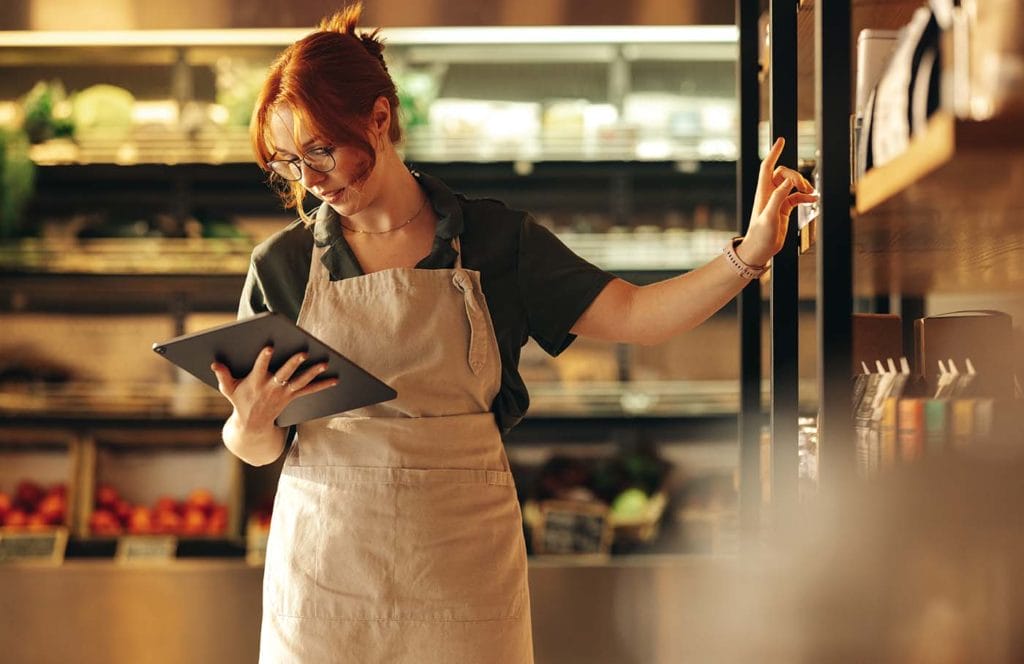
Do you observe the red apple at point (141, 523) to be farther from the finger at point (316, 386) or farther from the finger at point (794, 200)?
the finger at point (794, 200)

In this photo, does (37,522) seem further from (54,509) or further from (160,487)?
(160,487)

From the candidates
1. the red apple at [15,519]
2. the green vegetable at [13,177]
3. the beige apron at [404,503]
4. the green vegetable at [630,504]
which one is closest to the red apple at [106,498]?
the red apple at [15,519]

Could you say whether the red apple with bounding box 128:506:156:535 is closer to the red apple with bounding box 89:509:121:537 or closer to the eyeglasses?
the red apple with bounding box 89:509:121:537

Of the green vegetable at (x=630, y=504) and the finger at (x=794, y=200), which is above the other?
the finger at (x=794, y=200)

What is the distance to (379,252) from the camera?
5.20ft

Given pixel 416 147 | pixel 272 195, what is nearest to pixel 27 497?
pixel 272 195

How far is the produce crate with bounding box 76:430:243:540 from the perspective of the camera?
11.0 ft

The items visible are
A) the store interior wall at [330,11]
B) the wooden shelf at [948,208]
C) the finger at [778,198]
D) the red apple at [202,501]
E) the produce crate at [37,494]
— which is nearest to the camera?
the wooden shelf at [948,208]

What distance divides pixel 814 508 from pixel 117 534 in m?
2.79

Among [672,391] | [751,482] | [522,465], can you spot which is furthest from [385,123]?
[522,465]

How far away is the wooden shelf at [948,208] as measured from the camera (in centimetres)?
75

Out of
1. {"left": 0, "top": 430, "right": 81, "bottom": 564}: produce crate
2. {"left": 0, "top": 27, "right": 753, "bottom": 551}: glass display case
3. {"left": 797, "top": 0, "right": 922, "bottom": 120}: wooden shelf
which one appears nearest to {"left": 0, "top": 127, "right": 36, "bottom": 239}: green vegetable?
{"left": 0, "top": 27, "right": 753, "bottom": 551}: glass display case

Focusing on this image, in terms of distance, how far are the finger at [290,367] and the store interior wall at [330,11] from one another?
193 centimetres

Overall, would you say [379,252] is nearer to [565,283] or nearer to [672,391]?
[565,283]
